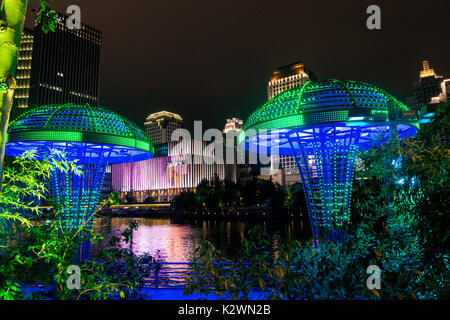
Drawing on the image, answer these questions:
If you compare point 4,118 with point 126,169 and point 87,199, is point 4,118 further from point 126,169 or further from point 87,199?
point 126,169

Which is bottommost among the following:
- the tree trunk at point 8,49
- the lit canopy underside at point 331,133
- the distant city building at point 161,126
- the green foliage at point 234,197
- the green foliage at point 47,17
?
the green foliage at point 234,197

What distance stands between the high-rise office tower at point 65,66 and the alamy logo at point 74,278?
395ft

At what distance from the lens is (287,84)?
480 feet

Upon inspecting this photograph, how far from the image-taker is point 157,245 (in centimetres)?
3195

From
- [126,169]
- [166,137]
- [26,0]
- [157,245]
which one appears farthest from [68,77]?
[26,0]

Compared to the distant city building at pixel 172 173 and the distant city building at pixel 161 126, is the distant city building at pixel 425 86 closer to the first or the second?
the distant city building at pixel 172 173

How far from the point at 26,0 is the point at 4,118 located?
4.57 feet


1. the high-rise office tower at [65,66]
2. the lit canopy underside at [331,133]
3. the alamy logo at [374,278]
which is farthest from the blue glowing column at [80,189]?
the high-rise office tower at [65,66]

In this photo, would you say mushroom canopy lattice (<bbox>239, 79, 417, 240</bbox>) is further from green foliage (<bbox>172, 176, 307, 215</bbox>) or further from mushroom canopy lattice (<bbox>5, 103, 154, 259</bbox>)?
green foliage (<bbox>172, 176, 307, 215</bbox>)

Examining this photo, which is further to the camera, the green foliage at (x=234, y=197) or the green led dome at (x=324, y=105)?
the green foliage at (x=234, y=197)

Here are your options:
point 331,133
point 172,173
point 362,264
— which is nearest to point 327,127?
point 331,133

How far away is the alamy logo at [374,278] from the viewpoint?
346cm

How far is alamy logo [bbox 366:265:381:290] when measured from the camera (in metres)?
3.46

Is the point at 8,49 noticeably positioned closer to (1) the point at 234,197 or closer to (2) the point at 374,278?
(2) the point at 374,278
